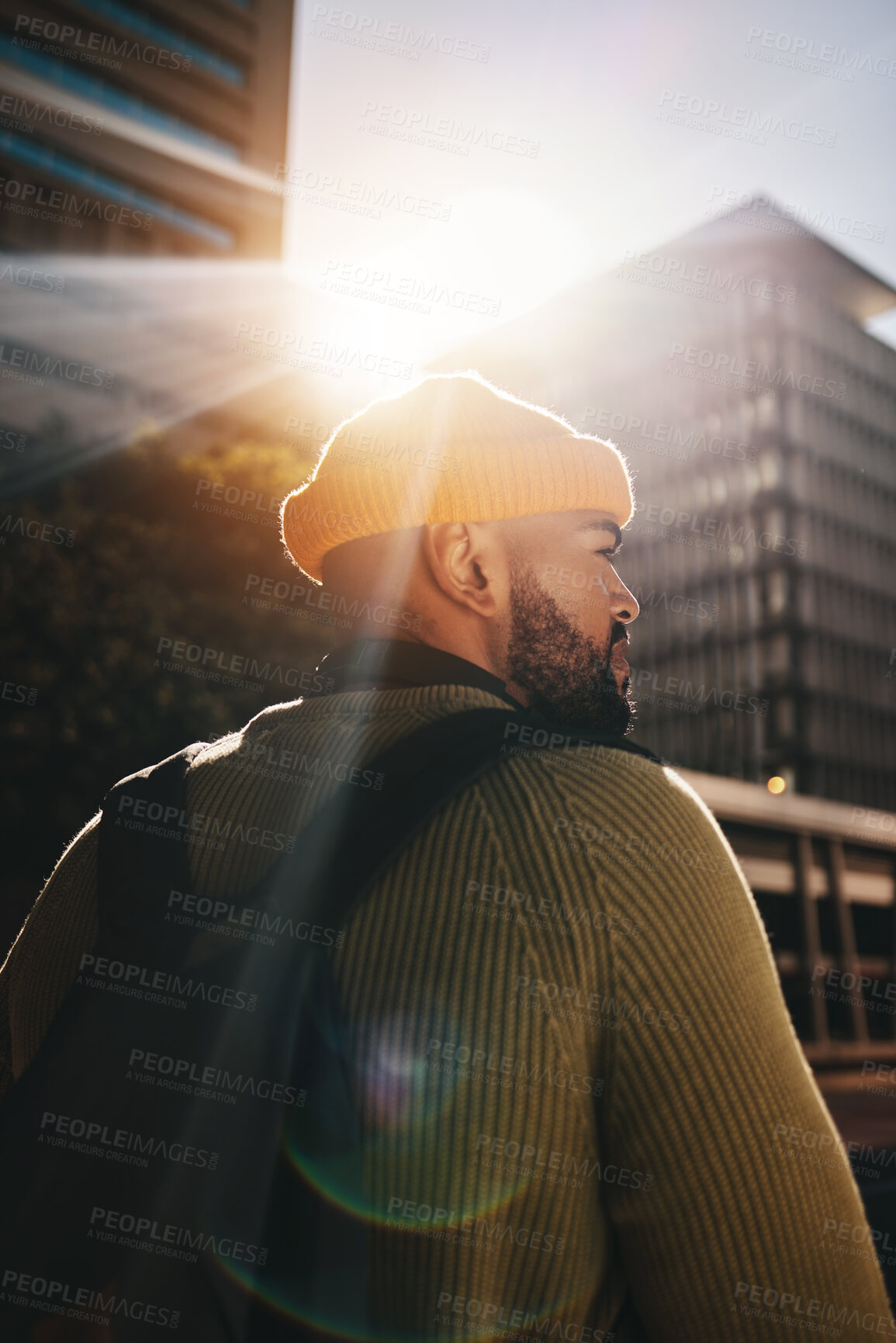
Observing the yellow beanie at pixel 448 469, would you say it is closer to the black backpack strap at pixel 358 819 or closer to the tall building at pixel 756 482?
the black backpack strap at pixel 358 819

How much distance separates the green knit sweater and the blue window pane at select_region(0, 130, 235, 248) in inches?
1064

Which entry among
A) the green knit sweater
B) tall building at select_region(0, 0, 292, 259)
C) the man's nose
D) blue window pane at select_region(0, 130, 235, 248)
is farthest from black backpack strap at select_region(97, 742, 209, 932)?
blue window pane at select_region(0, 130, 235, 248)

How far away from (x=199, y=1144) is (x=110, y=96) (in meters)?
29.6

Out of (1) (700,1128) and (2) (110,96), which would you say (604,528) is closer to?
(1) (700,1128)

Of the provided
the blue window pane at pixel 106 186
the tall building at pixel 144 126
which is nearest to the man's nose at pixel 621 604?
the tall building at pixel 144 126

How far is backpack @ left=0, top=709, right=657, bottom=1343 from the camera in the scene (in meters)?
0.78

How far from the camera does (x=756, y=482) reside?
4809 centimetres

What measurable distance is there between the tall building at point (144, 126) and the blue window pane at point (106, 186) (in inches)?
1.4

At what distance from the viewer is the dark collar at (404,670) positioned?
46.9 inches

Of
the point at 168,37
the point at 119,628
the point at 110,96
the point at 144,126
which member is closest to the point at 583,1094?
the point at 119,628

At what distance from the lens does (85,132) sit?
22.3 metres

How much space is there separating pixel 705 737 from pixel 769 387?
21499 millimetres

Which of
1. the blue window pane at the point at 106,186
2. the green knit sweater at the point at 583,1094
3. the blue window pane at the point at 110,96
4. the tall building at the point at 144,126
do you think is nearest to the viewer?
the green knit sweater at the point at 583,1094

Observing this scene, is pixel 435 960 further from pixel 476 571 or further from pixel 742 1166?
pixel 476 571
